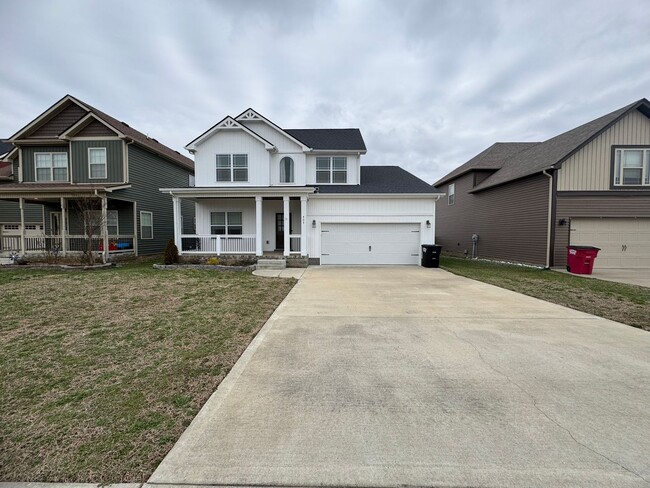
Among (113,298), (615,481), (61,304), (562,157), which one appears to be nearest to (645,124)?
(562,157)

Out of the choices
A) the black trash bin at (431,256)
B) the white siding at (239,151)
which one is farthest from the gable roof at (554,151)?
the white siding at (239,151)

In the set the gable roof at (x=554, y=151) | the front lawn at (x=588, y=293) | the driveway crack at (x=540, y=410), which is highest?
the gable roof at (x=554, y=151)

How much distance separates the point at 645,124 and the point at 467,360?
16.2 m

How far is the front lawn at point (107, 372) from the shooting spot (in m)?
2.23

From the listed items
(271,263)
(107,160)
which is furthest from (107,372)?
(107,160)

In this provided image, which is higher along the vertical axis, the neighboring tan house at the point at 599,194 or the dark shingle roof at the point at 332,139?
the dark shingle roof at the point at 332,139

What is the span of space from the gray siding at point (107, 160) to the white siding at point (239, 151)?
4131 mm

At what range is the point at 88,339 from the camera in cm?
452

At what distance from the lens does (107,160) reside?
15359 mm

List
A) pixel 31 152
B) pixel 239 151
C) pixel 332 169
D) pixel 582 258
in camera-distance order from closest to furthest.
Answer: pixel 582 258 → pixel 239 151 → pixel 31 152 → pixel 332 169

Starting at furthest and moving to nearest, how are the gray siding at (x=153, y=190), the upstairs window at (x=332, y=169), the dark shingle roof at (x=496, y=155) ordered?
the dark shingle roof at (x=496, y=155)
the upstairs window at (x=332, y=169)
the gray siding at (x=153, y=190)

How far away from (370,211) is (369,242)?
1435mm

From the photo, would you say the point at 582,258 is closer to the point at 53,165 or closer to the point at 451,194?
the point at 451,194

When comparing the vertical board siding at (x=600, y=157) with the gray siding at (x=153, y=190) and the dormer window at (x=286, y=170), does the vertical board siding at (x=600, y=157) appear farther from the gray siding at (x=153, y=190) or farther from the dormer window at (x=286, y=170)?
the gray siding at (x=153, y=190)
